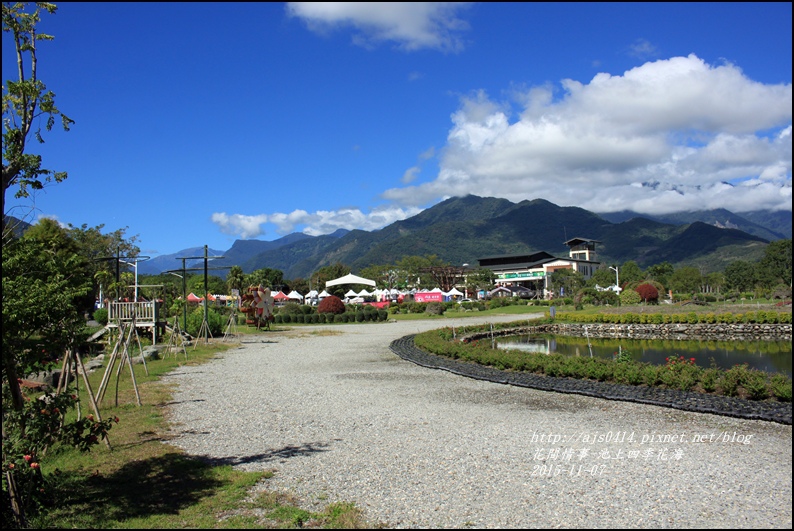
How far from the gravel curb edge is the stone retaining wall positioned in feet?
33.0

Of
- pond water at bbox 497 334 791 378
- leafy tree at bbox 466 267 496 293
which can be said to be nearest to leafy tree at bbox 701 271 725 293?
leafy tree at bbox 466 267 496 293

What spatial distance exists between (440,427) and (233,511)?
3336 millimetres

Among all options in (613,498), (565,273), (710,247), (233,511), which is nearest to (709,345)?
(613,498)

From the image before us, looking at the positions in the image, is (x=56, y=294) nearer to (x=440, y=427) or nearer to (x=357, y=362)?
(x=440, y=427)

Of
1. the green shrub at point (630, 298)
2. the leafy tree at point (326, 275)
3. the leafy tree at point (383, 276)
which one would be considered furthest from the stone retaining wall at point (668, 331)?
the leafy tree at point (326, 275)

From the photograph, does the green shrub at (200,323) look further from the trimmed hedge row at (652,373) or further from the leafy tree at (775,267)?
the leafy tree at (775,267)

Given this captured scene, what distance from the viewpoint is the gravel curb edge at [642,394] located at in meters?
7.38

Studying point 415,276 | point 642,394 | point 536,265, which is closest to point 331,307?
point 642,394

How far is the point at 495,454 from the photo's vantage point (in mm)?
5992

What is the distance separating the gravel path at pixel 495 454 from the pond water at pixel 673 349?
6485mm

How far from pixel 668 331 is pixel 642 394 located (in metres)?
19.7

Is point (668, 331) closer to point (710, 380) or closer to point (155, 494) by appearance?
point (710, 380)

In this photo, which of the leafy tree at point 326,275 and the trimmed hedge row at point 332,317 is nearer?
the trimmed hedge row at point 332,317

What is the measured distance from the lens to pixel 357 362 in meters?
15.3
